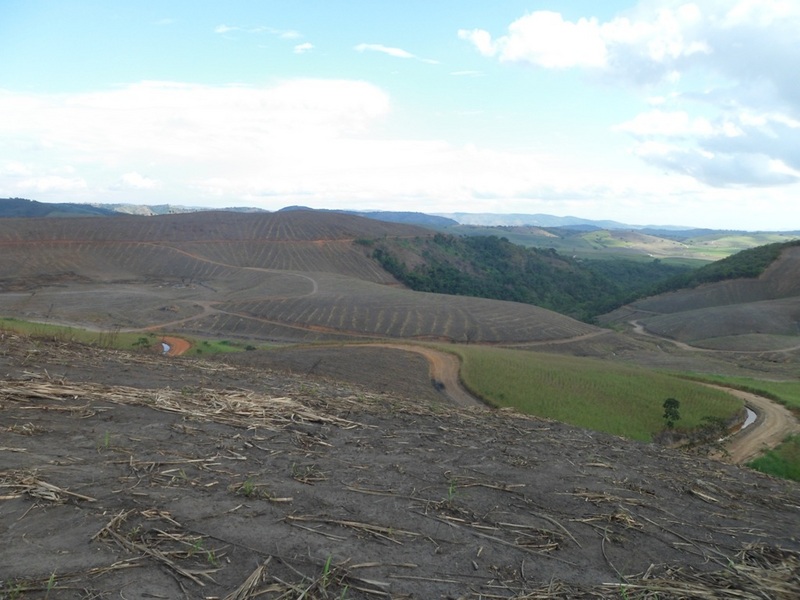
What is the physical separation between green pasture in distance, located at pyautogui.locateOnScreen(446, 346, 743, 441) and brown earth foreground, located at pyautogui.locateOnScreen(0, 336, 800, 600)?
14214 mm

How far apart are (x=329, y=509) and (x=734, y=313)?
2883 inches

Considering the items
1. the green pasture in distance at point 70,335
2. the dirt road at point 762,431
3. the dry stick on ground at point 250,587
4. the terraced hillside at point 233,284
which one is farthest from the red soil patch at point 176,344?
the dry stick on ground at point 250,587

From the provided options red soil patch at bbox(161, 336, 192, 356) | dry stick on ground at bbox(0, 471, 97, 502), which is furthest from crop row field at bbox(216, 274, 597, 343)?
dry stick on ground at bbox(0, 471, 97, 502)

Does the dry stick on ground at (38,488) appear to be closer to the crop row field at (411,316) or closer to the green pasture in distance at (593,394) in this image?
the green pasture in distance at (593,394)

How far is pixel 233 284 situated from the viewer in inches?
2758

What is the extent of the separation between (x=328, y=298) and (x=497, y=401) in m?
34.5

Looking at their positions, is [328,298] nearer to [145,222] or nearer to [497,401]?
[497,401]

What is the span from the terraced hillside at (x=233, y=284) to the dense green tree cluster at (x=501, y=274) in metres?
5.74

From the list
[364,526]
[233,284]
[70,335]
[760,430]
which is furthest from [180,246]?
[364,526]

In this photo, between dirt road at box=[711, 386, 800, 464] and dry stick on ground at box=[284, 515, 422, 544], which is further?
dirt road at box=[711, 386, 800, 464]

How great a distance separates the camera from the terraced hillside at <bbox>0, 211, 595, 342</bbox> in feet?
168

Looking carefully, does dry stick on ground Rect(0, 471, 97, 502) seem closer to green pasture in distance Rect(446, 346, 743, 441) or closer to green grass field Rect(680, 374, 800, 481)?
green pasture in distance Rect(446, 346, 743, 441)

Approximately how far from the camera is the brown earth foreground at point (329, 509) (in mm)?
4551

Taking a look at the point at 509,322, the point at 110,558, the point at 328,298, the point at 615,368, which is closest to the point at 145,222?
the point at 328,298
